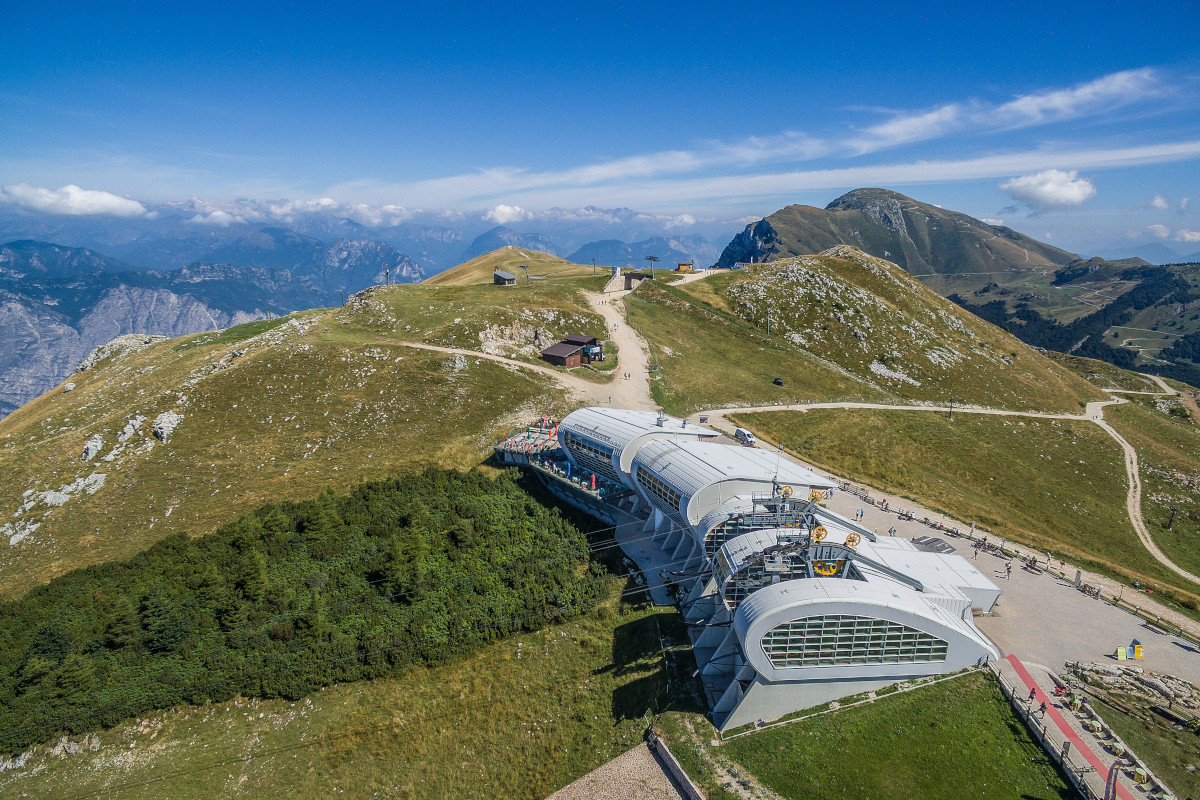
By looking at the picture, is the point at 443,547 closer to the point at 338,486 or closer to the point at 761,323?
the point at 338,486

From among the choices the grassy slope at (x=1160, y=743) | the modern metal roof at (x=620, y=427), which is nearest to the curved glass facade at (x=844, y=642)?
the grassy slope at (x=1160, y=743)

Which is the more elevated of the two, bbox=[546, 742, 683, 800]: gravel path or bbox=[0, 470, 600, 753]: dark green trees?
bbox=[0, 470, 600, 753]: dark green trees

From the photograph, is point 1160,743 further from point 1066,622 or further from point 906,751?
point 906,751

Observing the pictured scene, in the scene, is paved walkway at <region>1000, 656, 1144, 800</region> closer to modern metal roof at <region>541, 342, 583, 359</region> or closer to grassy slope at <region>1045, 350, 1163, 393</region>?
modern metal roof at <region>541, 342, 583, 359</region>

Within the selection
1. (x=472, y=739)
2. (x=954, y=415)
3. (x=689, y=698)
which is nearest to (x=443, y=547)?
(x=472, y=739)

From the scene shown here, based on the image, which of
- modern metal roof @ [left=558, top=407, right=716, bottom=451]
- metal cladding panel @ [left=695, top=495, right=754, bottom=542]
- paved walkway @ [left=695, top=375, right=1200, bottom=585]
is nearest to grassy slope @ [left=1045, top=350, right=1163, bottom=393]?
paved walkway @ [left=695, top=375, right=1200, bottom=585]

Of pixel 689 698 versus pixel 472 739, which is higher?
pixel 689 698
